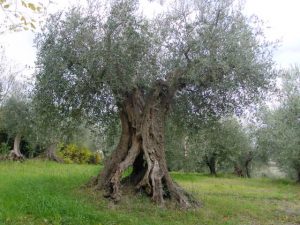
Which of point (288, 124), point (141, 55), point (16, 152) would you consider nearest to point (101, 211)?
point (141, 55)

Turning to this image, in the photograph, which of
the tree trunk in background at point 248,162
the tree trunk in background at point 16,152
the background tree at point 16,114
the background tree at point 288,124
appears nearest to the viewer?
the background tree at point 288,124

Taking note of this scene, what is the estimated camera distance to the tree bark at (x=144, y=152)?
14.6 meters

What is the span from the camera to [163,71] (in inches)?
607

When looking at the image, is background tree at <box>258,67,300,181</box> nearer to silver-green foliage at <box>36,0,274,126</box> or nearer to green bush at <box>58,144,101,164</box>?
silver-green foliage at <box>36,0,274,126</box>

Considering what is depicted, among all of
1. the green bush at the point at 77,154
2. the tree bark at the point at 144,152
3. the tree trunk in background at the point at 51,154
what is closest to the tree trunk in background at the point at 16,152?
the tree trunk in background at the point at 51,154

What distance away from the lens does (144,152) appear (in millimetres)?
15273

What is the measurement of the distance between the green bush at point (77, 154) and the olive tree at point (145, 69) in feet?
107

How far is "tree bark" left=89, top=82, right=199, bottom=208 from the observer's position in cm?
1460

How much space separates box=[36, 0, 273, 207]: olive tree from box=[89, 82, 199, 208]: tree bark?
4 cm

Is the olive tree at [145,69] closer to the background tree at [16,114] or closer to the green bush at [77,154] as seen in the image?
the background tree at [16,114]

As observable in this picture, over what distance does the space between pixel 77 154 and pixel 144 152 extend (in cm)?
3669

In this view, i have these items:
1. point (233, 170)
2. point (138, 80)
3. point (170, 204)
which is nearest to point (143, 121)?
point (138, 80)

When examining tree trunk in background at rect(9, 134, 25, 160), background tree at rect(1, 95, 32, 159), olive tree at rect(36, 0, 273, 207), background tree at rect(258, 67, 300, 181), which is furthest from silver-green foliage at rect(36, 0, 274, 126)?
tree trunk in background at rect(9, 134, 25, 160)

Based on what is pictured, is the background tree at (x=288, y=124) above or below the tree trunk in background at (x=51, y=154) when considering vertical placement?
above
